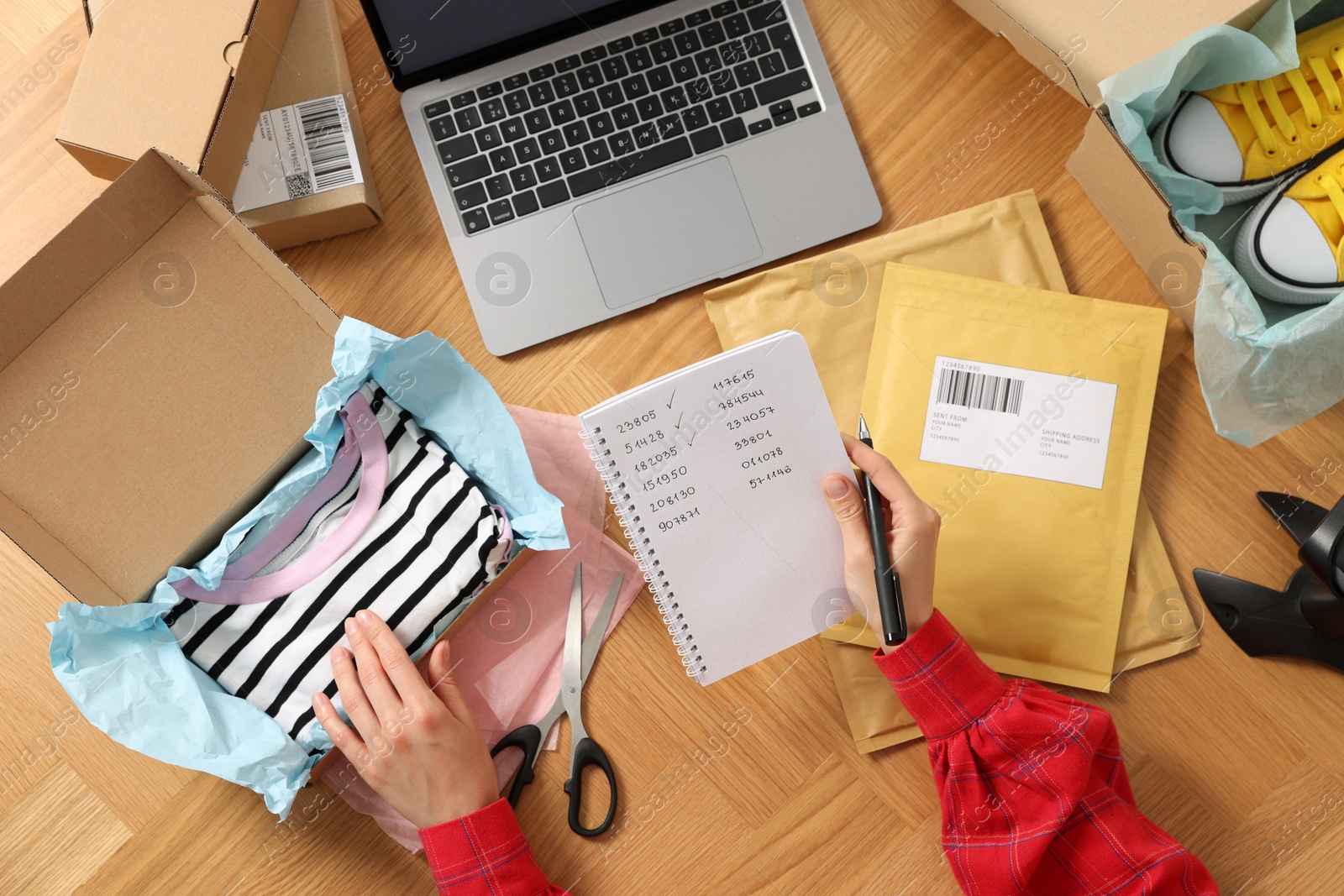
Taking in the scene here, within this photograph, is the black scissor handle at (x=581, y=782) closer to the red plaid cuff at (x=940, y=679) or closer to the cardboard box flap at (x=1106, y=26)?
the red plaid cuff at (x=940, y=679)

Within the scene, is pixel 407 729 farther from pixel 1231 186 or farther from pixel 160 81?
pixel 1231 186

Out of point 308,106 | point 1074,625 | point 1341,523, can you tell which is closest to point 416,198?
point 308,106

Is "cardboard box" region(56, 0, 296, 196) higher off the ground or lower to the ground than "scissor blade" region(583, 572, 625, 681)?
higher

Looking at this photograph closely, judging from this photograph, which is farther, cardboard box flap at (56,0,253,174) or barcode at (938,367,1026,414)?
barcode at (938,367,1026,414)

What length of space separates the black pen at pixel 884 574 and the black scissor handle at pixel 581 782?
25 centimetres

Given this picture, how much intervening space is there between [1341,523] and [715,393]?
466 millimetres

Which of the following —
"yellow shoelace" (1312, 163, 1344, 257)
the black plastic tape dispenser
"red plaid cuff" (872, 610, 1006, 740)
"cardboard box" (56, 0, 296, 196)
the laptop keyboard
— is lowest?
the black plastic tape dispenser

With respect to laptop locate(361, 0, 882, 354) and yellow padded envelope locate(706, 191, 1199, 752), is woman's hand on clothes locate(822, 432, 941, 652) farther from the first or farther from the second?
laptop locate(361, 0, 882, 354)

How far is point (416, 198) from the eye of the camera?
0.70m

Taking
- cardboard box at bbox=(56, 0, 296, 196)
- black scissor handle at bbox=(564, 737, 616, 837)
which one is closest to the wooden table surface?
black scissor handle at bbox=(564, 737, 616, 837)

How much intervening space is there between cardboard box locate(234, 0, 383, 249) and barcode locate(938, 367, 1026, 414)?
501 mm

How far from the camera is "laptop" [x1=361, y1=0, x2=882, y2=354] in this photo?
0.67m

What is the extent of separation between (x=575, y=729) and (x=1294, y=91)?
2.60ft

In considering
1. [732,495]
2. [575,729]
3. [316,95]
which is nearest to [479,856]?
[575,729]
